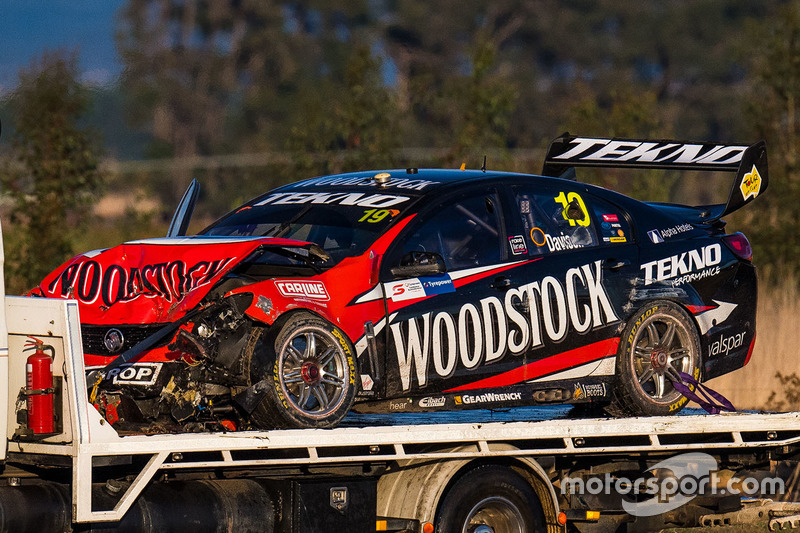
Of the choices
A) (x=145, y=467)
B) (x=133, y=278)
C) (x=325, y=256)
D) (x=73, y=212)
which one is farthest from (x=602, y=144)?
(x=73, y=212)

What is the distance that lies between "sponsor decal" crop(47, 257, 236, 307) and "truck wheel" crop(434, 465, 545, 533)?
1905 mm

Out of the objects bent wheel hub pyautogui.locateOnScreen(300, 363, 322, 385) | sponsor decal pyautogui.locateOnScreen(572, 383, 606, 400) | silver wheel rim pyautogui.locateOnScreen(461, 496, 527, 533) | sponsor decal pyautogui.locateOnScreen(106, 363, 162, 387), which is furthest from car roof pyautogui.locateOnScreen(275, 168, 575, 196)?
sponsor decal pyautogui.locateOnScreen(106, 363, 162, 387)

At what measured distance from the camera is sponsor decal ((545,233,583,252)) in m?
8.77

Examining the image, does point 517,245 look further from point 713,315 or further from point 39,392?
point 39,392

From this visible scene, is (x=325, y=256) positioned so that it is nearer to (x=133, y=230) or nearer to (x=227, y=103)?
(x=133, y=230)

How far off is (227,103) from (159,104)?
402 centimetres

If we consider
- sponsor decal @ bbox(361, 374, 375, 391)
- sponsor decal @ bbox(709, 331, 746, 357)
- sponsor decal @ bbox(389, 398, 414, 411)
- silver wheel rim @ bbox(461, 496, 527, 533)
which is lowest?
silver wheel rim @ bbox(461, 496, 527, 533)

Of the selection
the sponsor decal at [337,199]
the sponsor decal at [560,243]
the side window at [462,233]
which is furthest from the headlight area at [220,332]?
the sponsor decal at [560,243]

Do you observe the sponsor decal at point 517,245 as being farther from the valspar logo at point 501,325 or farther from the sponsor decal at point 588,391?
the sponsor decal at point 588,391

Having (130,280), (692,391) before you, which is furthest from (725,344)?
(130,280)

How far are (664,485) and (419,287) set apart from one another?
7.97 ft

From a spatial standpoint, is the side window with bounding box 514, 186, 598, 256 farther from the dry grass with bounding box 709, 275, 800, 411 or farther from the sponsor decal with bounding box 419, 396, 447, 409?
the dry grass with bounding box 709, 275, 800, 411

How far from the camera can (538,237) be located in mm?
8742

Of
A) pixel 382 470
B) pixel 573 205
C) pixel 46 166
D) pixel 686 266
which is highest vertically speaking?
pixel 46 166
